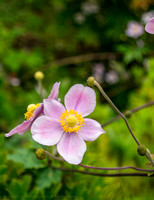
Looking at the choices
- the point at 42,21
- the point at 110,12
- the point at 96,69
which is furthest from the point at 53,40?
the point at 110,12

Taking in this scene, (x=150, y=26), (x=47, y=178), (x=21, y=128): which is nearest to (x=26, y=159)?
A: (x=47, y=178)

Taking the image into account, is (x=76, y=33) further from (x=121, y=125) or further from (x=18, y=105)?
(x=121, y=125)

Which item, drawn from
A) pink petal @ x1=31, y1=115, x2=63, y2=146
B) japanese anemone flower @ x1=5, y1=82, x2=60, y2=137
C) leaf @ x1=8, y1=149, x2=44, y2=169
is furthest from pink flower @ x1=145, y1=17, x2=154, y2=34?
leaf @ x1=8, y1=149, x2=44, y2=169

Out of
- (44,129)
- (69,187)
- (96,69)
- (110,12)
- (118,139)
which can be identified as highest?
(110,12)

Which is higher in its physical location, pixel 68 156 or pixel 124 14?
pixel 124 14

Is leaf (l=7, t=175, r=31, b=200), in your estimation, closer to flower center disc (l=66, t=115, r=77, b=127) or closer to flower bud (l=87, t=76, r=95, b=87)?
flower center disc (l=66, t=115, r=77, b=127)

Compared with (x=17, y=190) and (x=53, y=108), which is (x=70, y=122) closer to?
(x=53, y=108)
